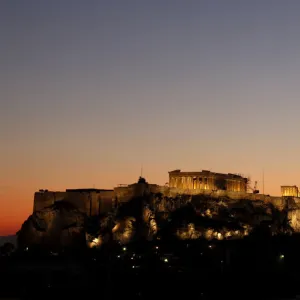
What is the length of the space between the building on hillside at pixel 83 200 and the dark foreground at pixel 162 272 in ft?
32.5

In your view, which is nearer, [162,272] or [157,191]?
[162,272]

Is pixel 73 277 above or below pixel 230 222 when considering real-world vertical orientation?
below

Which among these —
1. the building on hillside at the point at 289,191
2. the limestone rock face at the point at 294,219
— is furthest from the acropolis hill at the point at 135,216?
the building on hillside at the point at 289,191

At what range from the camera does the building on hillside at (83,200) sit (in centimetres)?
9225

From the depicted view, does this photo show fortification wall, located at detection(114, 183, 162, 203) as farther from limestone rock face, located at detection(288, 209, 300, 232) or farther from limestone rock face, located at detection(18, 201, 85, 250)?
limestone rock face, located at detection(288, 209, 300, 232)

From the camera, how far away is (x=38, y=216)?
9081 centimetres

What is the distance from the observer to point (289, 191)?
126188 millimetres

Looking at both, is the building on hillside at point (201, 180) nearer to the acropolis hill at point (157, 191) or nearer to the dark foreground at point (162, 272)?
the acropolis hill at point (157, 191)

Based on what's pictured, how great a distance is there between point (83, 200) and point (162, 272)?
27.0 m

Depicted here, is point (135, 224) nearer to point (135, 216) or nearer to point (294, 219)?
point (135, 216)

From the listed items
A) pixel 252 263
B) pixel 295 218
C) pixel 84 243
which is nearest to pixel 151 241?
pixel 84 243

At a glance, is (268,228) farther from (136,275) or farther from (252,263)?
(136,275)

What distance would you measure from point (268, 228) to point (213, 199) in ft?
32.6

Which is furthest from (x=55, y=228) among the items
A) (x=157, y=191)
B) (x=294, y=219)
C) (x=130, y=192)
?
(x=294, y=219)
